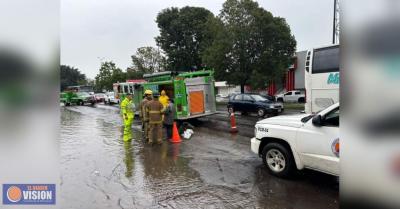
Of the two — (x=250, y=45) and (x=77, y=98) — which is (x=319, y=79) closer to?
(x=250, y=45)

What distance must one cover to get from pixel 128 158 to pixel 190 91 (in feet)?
21.6

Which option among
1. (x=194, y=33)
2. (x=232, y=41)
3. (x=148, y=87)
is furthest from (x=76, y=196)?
(x=194, y=33)

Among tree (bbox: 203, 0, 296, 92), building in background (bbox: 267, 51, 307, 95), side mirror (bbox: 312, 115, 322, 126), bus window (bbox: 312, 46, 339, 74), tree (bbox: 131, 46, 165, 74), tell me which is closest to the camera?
A: side mirror (bbox: 312, 115, 322, 126)

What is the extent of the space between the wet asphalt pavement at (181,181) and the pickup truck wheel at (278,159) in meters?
0.16

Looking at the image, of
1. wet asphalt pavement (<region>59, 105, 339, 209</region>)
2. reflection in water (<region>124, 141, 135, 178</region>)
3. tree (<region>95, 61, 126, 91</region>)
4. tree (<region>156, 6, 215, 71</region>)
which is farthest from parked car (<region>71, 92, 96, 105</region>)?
wet asphalt pavement (<region>59, 105, 339, 209</region>)

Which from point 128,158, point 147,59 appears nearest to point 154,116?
point 128,158

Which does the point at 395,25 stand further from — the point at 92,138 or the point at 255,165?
the point at 92,138

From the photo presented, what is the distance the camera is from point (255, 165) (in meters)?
7.21

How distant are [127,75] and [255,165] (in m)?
51.7

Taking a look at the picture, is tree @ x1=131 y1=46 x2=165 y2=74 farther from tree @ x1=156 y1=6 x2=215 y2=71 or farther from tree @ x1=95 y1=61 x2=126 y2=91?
tree @ x1=156 y1=6 x2=215 y2=71

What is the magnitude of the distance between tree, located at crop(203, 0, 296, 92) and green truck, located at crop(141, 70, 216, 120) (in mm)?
13543

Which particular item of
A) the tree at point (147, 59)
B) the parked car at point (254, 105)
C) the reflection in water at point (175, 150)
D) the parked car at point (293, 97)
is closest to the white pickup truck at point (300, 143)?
the reflection in water at point (175, 150)

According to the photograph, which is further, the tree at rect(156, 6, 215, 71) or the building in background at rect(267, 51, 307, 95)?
the tree at rect(156, 6, 215, 71)

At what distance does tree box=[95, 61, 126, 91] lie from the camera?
5922 cm
